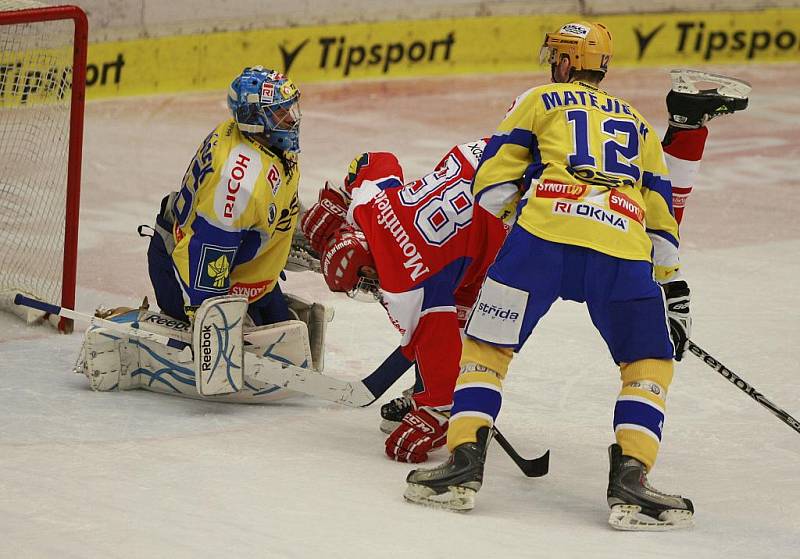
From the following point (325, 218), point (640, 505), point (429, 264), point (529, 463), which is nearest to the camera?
point (640, 505)

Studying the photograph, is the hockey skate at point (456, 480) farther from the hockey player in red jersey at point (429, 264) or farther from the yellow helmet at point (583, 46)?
the yellow helmet at point (583, 46)

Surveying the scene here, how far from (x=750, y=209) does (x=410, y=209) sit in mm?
3351

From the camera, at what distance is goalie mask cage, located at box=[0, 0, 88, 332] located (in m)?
4.62

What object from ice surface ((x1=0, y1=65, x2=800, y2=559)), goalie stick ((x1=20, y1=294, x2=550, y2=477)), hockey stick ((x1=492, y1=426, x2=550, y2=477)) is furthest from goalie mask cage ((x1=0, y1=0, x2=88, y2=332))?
hockey stick ((x1=492, y1=426, x2=550, y2=477))

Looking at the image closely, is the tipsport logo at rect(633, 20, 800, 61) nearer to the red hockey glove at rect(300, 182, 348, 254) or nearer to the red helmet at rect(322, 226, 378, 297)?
the red hockey glove at rect(300, 182, 348, 254)

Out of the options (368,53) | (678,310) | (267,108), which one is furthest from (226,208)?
(368,53)

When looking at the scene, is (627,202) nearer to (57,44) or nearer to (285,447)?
(285,447)

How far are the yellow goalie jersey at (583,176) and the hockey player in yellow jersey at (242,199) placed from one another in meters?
0.82

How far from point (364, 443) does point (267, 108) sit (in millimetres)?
977

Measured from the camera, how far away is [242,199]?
146 inches

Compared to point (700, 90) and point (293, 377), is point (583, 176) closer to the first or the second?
point (700, 90)

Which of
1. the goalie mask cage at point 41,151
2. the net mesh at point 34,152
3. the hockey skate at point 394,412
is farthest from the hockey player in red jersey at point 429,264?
the net mesh at point 34,152

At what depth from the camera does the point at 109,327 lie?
153 inches

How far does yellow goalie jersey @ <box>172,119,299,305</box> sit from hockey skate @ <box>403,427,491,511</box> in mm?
1004
